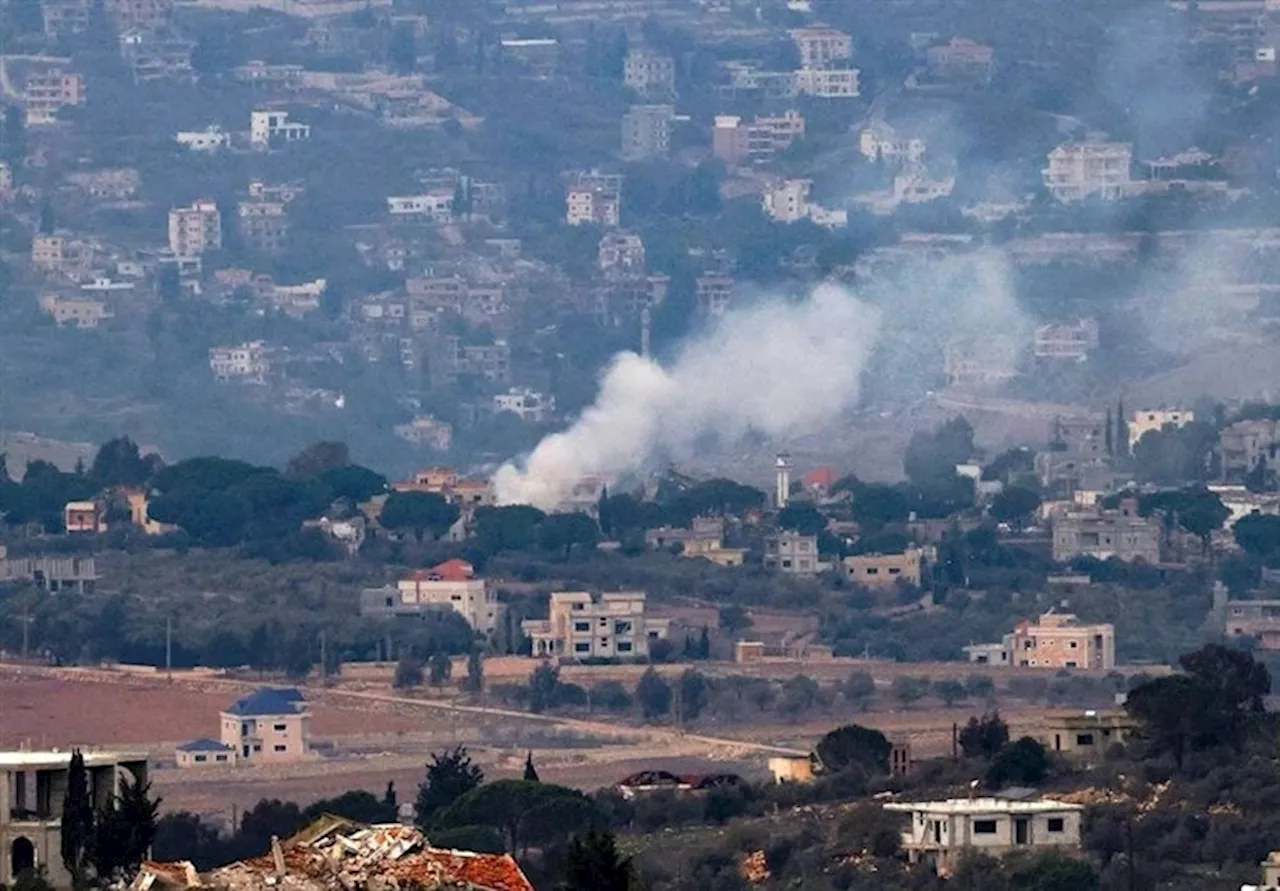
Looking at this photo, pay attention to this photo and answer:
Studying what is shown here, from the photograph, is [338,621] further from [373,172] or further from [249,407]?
[373,172]

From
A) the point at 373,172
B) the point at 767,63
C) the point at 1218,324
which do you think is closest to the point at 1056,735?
the point at 1218,324

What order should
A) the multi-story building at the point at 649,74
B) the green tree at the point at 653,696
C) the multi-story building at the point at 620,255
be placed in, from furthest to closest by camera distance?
1. the multi-story building at the point at 649,74
2. the multi-story building at the point at 620,255
3. the green tree at the point at 653,696

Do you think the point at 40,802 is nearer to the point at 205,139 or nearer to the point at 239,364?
the point at 239,364

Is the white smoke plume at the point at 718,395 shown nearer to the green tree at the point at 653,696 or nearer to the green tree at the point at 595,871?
the green tree at the point at 653,696

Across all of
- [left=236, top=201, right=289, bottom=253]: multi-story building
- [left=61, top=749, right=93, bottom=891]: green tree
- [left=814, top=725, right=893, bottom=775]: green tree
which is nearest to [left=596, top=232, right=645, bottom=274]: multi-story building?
[left=236, top=201, right=289, bottom=253]: multi-story building

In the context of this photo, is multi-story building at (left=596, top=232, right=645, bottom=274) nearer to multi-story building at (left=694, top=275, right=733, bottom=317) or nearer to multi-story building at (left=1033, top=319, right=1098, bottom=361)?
multi-story building at (left=694, top=275, right=733, bottom=317)

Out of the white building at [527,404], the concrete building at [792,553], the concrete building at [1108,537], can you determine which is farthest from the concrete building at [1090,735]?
the white building at [527,404]
